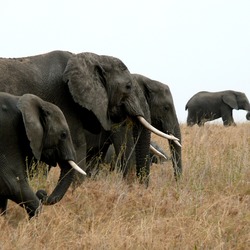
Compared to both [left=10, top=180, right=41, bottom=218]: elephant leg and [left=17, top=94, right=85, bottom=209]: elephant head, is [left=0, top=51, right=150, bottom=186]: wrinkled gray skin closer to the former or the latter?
[left=17, top=94, right=85, bottom=209]: elephant head

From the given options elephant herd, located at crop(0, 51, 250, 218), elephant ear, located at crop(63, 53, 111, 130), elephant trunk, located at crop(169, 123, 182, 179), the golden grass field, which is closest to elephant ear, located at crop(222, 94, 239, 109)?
elephant herd, located at crop(0, 51, 250, 218)

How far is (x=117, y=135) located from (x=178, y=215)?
242 cm

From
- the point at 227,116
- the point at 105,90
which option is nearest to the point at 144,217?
the point at 105,90

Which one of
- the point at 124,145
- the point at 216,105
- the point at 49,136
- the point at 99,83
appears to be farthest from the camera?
the point at 216,105


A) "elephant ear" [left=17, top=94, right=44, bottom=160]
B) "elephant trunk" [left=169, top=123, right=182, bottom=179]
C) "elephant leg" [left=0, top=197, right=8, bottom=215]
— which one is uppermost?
"elephant ear" [left=17, top=94, right=44, bottom=160]

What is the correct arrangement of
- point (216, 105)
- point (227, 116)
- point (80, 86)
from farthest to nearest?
point (216, 105) → point (227, 116) → point (80, 86)

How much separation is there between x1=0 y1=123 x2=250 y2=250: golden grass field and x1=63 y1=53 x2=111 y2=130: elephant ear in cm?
71

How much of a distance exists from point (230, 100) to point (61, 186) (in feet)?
59.6

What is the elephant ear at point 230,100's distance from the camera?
22656mm

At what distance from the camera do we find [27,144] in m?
5.02

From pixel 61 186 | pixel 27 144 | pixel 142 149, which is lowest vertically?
pixel 142 149

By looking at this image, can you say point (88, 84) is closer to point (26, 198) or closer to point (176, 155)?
point (176, 155)

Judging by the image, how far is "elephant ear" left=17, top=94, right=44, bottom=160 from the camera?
4.87m

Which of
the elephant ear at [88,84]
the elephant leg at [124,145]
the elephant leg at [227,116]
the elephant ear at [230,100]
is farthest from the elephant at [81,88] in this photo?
the elephant ear at [230,100]
